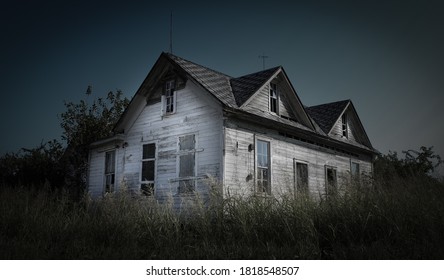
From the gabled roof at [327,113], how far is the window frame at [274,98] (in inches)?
111

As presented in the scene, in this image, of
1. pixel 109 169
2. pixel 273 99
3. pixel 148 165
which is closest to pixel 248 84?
pixel 273 99

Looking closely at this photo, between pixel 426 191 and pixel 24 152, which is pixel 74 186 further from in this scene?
pixel 426 191

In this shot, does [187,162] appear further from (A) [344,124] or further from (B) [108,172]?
(A) [344,124]

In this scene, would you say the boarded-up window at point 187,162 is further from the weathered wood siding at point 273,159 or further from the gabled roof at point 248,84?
the gabled roof at point 248,84

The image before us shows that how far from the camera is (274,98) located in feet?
38.8

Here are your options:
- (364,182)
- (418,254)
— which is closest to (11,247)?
(418,254)

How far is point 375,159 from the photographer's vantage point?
53.4ft

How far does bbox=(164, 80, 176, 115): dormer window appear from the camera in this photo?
36.8 feet

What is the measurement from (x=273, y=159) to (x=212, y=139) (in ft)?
7.07

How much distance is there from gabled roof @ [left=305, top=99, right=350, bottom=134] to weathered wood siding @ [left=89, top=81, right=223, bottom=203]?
218 inches

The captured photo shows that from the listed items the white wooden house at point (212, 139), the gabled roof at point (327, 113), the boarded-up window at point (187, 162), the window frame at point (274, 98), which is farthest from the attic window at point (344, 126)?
the boarded-up window at point (187, 162)

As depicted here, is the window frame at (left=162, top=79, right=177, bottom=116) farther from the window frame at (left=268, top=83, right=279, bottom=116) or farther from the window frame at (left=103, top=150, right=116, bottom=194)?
the window frame at (left=103, top=150, right=116, bottom=194)

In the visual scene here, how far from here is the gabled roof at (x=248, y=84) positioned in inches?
419

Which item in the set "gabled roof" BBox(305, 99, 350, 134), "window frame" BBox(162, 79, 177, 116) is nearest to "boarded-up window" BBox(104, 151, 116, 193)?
"window frame" BBox(162, 79, 177, 116)
